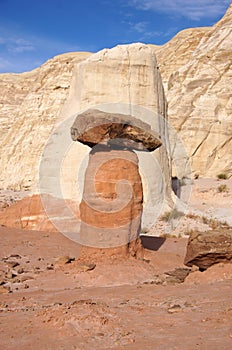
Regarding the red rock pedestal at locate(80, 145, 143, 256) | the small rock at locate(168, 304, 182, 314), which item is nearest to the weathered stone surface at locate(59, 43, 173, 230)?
the red rock pedestal at locate(80, 145, 143, 256)

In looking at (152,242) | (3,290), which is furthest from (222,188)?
(3,290)

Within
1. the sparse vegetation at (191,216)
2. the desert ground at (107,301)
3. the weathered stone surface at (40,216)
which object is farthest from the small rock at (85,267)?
the sparse vegetation at (191,216)

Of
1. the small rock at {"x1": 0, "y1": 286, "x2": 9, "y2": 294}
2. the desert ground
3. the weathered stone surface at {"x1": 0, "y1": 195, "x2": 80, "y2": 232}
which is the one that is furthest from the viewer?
the weathered stone surface at {"x1": 0, "y1": 195, "x2": 80, "y2": 232}

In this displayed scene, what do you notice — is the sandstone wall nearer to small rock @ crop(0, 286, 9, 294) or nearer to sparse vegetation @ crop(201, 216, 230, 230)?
sparse vegetation @ crop(201, 216, 230, 230)

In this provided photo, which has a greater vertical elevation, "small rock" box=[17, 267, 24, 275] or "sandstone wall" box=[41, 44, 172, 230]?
"sandstone wall" box=[41, 44, 172, 230]

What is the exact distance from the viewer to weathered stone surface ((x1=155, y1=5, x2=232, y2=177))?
2381 cm

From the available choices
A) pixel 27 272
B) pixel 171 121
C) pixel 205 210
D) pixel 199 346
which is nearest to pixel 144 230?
pixel 205 210

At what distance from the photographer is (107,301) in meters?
4.96

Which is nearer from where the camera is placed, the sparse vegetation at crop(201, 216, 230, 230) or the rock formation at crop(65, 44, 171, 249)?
the rock formation at crop(65, 44, 171, 249)

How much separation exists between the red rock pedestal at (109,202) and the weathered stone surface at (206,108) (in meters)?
16.7

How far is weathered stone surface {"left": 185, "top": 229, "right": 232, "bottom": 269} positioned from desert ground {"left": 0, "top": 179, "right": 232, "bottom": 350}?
142 millimetres

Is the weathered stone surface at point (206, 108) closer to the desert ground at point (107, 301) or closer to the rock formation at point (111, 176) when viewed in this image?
the desert ground at point (107, 301)

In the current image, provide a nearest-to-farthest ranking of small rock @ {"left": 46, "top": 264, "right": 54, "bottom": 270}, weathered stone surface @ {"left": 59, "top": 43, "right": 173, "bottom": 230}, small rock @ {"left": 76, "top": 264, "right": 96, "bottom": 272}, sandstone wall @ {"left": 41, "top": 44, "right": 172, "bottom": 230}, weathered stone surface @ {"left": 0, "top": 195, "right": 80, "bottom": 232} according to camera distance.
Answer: small rock @ {"left": 76, "top": 264, "right": 96, "bottom": 272} < small rock @ {"left": 46, "top": 264, "right": 54, "bottom": 270} < weathered stone surface @ {"left": 0, "top": 195, "right": 80, "bottom": 232} < sandstone wall @ {"left": 41, "top": 44, "right": 172, "bottom": 230} < weathered stone surface @ {"left": 59, "top": 43, "right": 173, "bottom": 230}

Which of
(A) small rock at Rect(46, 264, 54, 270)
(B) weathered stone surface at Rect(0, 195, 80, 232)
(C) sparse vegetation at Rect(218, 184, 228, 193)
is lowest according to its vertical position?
(A) small rock at Rect(46, 264, 54, 270)
